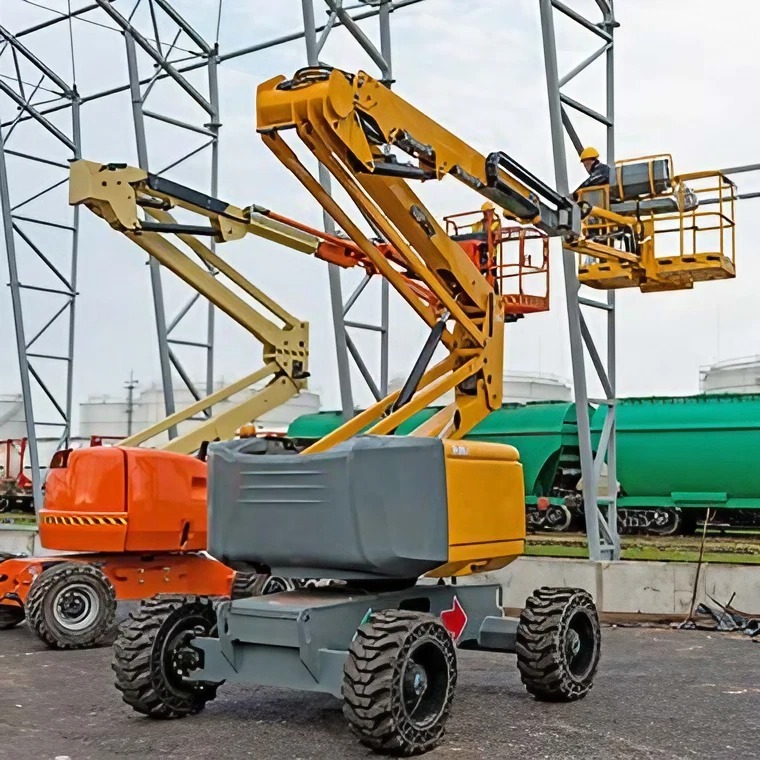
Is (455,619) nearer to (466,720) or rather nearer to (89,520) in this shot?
(466,720)

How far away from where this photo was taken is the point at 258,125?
7418 millimetres

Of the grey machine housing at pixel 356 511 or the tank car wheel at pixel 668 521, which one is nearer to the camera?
the grey machine housing at pixel 356 511

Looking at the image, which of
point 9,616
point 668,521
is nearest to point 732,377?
point 668,521

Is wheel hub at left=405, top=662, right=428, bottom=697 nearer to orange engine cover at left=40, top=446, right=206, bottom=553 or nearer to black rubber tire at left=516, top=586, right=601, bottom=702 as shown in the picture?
black rubber tire at left=516, top=586, right=601, bottom=702

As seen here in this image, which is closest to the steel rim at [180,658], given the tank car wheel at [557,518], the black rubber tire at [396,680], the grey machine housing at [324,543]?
the grey machine housing at [324,543]

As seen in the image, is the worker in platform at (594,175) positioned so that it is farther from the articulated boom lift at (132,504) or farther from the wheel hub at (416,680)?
the wheel hub at (416,680)

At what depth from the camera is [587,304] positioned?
43.0 ft

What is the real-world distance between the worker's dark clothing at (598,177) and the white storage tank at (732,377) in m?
25.8

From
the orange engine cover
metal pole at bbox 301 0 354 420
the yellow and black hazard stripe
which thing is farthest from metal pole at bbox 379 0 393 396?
the yellow and black hazard stripe

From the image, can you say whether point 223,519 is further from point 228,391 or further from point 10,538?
point 10,538

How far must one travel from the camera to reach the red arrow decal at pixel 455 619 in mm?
7699

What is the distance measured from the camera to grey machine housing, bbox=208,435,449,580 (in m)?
6.82

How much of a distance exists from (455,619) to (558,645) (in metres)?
0.75

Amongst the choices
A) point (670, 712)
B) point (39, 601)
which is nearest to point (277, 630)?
point (670, 712)
